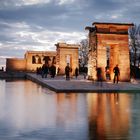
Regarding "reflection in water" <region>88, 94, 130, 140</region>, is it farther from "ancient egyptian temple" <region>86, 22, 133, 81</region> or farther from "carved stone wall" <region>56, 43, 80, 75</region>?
"carved stone wall" <region>56, 43, 80, 75</region>

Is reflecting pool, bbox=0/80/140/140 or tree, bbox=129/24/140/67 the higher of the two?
tree, bbox=129/24/140/67

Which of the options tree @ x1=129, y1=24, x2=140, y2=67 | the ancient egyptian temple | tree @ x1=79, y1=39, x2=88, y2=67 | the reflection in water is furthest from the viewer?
tree @ x1=79, y1=39, x2=88, y2=67

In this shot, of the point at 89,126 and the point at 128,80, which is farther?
the point at 128,80

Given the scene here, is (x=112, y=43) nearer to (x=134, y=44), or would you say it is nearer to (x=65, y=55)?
(x=65, y=55)

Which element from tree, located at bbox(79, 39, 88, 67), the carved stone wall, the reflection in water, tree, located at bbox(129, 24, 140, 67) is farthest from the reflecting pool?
tree, located at bbox(79, 39, 88, 67)

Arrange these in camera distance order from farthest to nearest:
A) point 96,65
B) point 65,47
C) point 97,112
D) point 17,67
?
point 17,67 → point 65,47 → point 96,65 → point 97,112

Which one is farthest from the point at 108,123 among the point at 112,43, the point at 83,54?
the point at 83,54

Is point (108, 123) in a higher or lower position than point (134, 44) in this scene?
lower

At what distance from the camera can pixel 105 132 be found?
8.56 m

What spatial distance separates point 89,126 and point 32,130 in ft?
→ 4.94

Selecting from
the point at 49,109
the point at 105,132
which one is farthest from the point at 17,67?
the point at 105,132

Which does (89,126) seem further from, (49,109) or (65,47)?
(65,47)

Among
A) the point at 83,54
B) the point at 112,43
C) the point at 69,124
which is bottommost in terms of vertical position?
the point at 69,124

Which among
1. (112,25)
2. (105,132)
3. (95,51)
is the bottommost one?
(105,132)
